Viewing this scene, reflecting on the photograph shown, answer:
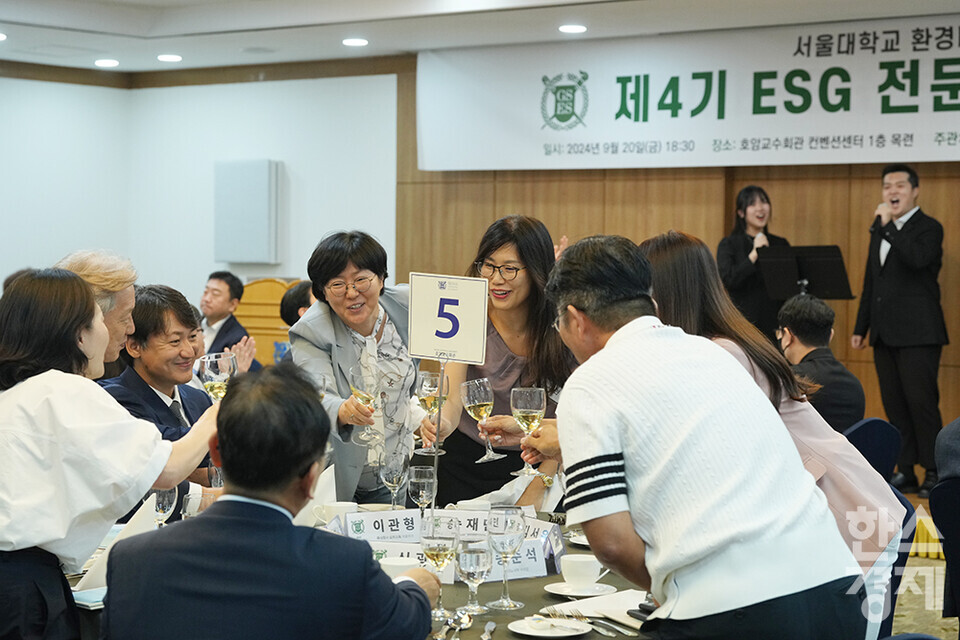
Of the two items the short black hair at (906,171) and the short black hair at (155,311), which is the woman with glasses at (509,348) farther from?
the short black hair at (906,171)

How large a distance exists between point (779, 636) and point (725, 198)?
612 cm

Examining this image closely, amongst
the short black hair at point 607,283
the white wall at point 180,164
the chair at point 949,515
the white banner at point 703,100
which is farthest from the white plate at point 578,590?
the white wall at point 180,164

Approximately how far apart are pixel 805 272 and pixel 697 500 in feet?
17.5

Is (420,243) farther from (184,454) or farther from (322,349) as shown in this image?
(184,454)

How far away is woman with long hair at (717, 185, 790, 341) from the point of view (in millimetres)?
7188

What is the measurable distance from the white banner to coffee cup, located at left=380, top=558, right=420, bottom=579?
563 centimetres

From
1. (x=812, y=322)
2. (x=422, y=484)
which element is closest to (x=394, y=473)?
(x=422, y=484)

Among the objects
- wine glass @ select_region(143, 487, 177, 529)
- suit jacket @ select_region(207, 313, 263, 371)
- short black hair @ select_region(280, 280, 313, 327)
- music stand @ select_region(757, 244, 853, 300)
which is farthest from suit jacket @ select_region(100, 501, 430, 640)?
music stand @ select_region(757, 244, 853, 300)

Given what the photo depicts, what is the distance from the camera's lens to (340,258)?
363cm

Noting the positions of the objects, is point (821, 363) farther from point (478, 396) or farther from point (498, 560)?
point (498, 560)

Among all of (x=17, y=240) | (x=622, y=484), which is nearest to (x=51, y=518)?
(x=622, y=484)

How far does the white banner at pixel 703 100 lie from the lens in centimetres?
685

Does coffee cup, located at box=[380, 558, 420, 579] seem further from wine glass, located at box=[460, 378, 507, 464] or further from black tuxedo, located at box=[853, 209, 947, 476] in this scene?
black tuxedo, located at box=[853, 209, 947, 476]

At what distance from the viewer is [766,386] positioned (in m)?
2.74
